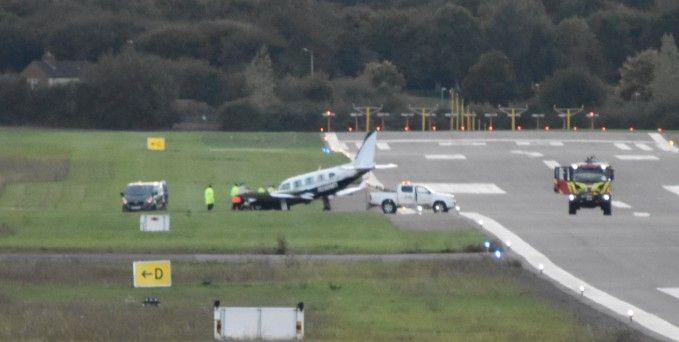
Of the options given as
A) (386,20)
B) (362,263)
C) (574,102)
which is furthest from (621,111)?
(362,263)

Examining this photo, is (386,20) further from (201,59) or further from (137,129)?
(137,129)

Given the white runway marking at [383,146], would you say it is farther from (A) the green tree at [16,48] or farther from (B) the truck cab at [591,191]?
(A) the green tree at [16,48]

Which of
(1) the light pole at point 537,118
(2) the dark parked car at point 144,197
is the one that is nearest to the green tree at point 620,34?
(1) the light pole at point 537,118

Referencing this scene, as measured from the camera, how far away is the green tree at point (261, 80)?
14100cm

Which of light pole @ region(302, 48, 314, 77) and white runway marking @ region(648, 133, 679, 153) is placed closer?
white runway marking @ region(648, 133, 679, 153)

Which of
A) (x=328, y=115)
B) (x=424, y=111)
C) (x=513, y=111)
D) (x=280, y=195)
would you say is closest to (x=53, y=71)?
(x=328, y=115)

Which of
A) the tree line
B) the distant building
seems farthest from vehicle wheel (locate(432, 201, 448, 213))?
the distant building

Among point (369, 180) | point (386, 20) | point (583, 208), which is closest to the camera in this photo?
point (583, 208)

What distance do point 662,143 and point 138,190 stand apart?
45.8 m

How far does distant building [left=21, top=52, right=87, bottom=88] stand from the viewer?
504ft

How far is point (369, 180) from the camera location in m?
80.6

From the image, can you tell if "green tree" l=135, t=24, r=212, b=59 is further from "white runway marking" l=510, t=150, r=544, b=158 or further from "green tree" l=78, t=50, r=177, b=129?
"white runway marking" l=510, t=150, r=544, b=158

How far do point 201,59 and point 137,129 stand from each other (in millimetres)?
31380

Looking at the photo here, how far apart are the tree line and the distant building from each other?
2867 mm
